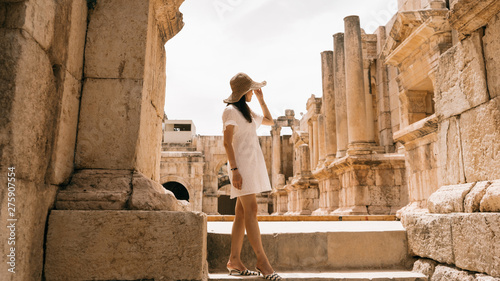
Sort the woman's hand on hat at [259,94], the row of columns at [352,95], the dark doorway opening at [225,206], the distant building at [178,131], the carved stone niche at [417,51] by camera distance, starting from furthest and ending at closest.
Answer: the dark doorway opening at [225,206], the distant building at [178,131], the row of columns at [352,95], the carved stone niche at [417,51], the woman's hand on hat at [259,94]

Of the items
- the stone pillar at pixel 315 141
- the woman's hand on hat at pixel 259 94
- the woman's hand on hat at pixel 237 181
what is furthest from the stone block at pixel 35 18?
the stone pillar at pixel 315 141

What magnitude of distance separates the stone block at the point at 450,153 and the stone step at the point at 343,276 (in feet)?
3.01

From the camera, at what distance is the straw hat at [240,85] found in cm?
334

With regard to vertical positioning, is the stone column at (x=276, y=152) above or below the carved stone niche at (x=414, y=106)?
above

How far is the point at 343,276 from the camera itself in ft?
10.8

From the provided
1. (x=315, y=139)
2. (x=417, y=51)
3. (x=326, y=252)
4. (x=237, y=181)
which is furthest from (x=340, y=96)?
(x=237, y=181)

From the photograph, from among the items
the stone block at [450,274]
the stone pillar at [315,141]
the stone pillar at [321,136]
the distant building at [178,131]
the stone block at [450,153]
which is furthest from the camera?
the distant building at [178,131]

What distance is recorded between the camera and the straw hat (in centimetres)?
334

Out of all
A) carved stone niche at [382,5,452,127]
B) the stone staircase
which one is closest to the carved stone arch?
carved stone niche at [382,5,452,127]

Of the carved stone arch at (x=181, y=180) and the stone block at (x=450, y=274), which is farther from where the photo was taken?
the carved stone arch at (x=181, y=180)

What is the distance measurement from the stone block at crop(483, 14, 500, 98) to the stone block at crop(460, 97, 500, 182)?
108mm

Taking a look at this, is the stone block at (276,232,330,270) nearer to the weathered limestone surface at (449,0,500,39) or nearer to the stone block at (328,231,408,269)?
the stone block at (328,231,408,269)

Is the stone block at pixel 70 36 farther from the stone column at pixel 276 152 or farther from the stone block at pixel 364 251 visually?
the stone column at pixel 276 152

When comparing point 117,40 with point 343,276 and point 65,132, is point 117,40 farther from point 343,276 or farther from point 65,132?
point 343,276
